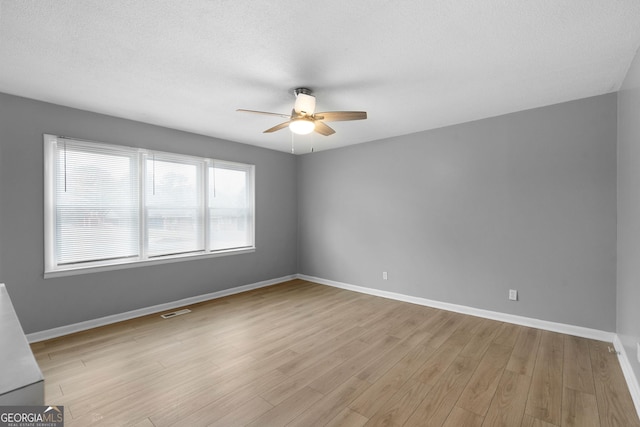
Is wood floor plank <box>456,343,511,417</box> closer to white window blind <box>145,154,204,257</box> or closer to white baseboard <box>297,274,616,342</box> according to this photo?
white baseboard <box>297,274,616,342</box>

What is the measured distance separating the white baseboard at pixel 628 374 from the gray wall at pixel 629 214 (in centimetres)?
6

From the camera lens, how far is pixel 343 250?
5.12 metres

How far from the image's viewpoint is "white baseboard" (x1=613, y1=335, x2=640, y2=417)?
77.8 inches

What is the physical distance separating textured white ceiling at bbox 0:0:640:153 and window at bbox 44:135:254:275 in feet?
2.23

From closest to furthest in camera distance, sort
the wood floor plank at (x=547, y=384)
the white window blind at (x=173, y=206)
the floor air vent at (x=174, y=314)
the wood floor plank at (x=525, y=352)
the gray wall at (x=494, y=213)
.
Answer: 1. the wood floor plank at (x=547, y=384)
2. the wood floor plank at (x=525, y=352)
3. the gray wall at (x=494, y=213)
4. the floor air vent at (x=174, y=314)
5. the white window blind at (x=173, y=206)

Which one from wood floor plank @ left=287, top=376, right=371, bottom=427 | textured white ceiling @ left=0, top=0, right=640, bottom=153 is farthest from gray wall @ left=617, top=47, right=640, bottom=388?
wood floor plank @ left=287, top=376, right=371, bottom=427

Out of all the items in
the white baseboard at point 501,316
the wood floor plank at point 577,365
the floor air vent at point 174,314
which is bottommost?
the wood floor plank at point 577,365

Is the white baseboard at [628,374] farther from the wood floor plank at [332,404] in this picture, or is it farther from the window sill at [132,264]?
the window sill at [132,264]

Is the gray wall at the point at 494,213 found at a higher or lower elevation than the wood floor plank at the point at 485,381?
higher

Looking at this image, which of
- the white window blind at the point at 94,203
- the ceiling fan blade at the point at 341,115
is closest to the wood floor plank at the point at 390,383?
the ceiling fan blade at the point at 341,115

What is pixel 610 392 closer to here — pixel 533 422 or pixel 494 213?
pixel 533 422

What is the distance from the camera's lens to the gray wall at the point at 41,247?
2.85m

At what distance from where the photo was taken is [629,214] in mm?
2367

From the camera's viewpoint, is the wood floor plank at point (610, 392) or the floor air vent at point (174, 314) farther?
the floor air vent at point (174, 314)
